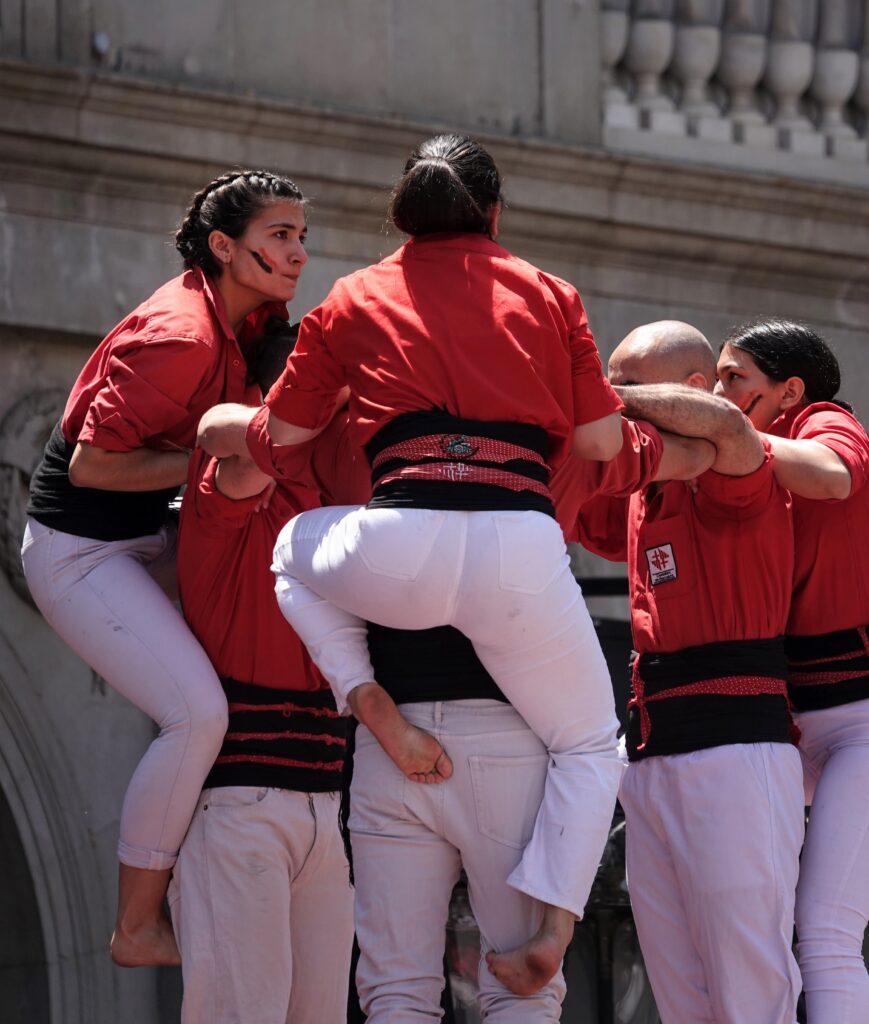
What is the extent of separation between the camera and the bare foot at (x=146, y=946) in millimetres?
4656

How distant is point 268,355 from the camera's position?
195 inches

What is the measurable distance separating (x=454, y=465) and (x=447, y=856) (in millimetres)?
710

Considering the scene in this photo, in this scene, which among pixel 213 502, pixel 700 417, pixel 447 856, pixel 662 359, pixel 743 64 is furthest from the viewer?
pixel 743 64

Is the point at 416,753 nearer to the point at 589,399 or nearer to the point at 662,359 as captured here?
the point at 589,399

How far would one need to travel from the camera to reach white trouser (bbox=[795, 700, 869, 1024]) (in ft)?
14.9

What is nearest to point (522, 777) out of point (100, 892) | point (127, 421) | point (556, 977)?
point (556, 977)

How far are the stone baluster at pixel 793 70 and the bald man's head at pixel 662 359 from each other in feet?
11.7

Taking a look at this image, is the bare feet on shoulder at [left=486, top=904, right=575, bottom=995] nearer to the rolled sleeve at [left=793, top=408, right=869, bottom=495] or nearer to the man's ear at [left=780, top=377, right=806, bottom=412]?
the rolled sleeve at [left=793, top=408, right=869, bottom=495]

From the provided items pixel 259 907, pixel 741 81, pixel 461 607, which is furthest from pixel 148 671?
pixel 741 81

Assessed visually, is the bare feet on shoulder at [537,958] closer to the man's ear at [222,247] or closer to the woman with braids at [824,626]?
the woman with braids at [824,626]

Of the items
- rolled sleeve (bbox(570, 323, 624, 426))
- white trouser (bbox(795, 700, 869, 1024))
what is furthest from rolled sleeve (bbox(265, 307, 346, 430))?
white trouser (bbox(795, 700, 869, 1024))

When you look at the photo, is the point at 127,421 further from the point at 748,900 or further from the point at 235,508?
the point at 748,900

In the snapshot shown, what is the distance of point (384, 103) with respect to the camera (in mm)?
7582

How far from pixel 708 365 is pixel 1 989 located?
3.33m
